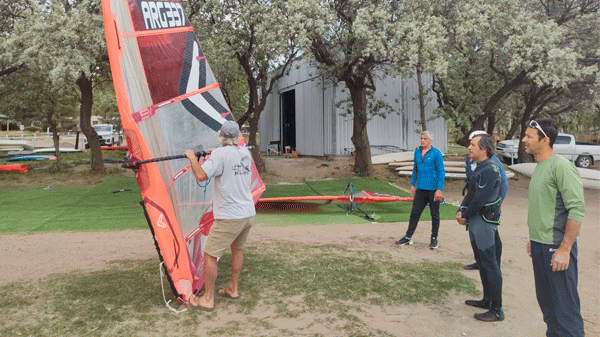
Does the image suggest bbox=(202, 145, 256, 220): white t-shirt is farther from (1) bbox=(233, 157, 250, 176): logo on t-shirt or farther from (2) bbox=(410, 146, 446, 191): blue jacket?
(2) bbox=(410, 146, 446, 191): blue jacket

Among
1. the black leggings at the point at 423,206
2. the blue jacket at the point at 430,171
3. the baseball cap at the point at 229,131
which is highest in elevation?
the baseball cap at the point at 229,131

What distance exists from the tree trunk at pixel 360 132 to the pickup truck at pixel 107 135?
20080 millimetres

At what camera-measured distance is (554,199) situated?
9.98ft

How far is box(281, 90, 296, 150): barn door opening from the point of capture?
83.4ft

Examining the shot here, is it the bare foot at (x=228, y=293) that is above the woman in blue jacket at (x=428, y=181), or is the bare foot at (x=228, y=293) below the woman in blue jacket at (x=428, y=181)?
below

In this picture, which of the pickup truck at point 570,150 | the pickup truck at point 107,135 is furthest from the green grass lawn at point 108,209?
the pickup truck at point 107,135

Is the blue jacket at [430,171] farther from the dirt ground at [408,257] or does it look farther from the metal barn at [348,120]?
the metal barn at [348,120]

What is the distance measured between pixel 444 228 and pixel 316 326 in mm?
5174

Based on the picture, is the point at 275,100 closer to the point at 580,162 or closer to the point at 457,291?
the point at 580,162

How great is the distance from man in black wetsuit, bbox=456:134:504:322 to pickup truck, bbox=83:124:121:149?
29.6 meters

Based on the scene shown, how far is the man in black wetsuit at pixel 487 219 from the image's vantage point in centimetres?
412

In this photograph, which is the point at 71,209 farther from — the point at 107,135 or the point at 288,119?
the point at 107,135

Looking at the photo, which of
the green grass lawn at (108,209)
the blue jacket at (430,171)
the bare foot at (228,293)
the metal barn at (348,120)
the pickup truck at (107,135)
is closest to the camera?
the bare foot at (228,293)

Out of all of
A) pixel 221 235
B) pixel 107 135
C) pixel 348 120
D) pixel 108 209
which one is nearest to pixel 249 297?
pixel 221 235
